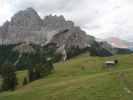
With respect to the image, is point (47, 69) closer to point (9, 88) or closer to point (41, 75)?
point (41, 75)

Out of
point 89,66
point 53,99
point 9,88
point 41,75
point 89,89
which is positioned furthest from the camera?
point 89,66

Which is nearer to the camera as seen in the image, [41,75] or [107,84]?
[107,84]

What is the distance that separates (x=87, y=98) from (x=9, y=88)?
64.1 meters

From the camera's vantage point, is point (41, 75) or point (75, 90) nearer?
point (75, 90)

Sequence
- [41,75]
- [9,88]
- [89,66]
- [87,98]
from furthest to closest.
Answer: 1. [89,66]
2. [41,75]
3. [9,88]
4. [87,98]

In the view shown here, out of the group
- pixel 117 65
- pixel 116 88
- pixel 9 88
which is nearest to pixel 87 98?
pixel 116 88

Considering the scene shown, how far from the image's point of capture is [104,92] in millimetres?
57125

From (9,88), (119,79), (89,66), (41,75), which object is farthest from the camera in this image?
(89,66)

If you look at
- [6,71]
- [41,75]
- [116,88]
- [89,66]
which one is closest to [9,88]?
[6,71]

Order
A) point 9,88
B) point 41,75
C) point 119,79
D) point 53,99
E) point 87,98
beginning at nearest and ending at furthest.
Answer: point 87,98 < point 53,99 < point 119,79 < point 9,88 < point 41,75

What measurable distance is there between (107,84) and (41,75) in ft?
241

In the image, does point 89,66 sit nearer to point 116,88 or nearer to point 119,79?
point 119,79

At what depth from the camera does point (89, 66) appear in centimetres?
15125

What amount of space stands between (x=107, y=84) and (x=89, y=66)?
86.2m
